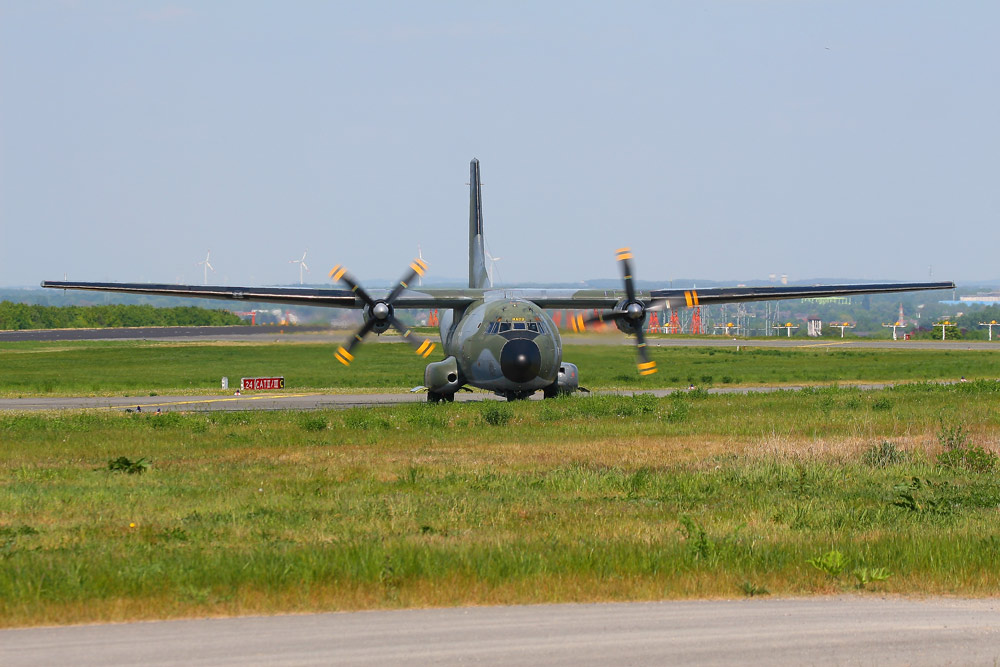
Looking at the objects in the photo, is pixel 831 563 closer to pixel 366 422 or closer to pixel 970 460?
pixel 970 460

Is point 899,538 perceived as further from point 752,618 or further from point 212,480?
point 212,480

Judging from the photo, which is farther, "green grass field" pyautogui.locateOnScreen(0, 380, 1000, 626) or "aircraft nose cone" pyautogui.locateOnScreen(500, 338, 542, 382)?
"aircraft nose cone" pyautogui.locateOnScreen(500, 338, 542, 382)

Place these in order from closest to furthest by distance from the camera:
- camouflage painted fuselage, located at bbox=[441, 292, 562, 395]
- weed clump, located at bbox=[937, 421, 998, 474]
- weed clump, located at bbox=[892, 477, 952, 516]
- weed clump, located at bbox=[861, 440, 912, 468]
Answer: weed clump, located at bbox=[892, 477, 952, 516], weed clump, located at bbox=[937, 421, 998, 474], weed clump, located at bbox=[861, 440, 912, 468], camouflage painted fuselage, located at bbox=[441, 292, 562, 395]

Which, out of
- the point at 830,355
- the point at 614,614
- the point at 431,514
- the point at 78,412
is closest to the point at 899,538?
the point at 614,614

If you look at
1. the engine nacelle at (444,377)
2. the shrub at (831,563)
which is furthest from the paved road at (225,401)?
the shrub at (831,563)

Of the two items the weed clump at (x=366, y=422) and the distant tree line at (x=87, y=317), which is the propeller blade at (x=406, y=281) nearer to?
the weed clump at (x=366, y=422)

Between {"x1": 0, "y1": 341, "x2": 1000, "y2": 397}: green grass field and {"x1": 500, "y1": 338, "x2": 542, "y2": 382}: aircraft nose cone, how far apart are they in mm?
7886

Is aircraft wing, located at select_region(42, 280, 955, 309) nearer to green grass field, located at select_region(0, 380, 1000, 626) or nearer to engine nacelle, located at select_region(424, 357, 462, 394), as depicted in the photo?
engine nacelle, located at select_region(424, 357, 462, 394)

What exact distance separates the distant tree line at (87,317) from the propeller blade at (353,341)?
122 metres

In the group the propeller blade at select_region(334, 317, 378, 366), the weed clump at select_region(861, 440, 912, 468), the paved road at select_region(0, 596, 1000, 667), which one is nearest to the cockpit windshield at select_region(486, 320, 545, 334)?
the propeller blade at select_region(334, 317, 378, 366)

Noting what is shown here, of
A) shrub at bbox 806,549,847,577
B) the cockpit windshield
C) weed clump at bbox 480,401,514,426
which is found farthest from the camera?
A: the cockpit windshield

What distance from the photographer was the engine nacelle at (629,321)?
135 feet

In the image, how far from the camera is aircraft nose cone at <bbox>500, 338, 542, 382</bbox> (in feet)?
118

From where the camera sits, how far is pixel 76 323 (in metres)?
154
